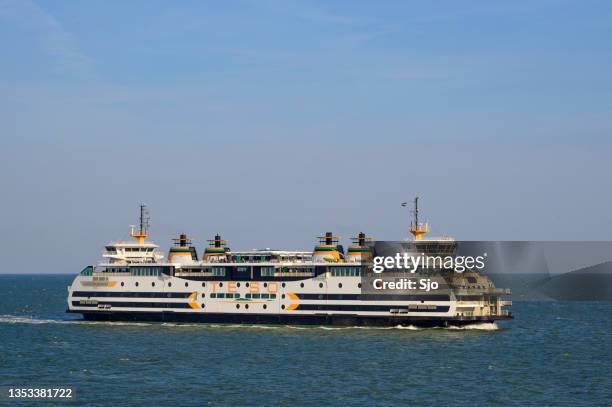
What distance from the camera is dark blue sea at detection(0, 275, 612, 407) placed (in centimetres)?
4688

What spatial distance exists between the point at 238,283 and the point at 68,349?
17.1 metres

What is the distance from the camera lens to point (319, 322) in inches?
2874

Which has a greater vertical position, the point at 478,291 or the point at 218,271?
the point at 218,271

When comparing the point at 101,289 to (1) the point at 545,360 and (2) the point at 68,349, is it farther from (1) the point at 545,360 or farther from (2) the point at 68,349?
(1) the point at 545,360

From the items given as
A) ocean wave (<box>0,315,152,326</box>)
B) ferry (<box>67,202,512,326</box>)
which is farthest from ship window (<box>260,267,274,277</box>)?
ocean wave (<box>0,315,152,326</box>)

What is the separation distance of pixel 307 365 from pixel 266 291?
19.4m

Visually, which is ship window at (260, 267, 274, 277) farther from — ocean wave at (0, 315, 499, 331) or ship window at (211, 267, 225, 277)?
ocean wave at (0, 315, 499, 331)

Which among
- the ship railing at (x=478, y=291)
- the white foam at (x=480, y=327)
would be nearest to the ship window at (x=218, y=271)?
the white foam at (x=480, y=327)

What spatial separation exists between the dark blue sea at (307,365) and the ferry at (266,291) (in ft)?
4.15

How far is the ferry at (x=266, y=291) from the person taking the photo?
70.9m

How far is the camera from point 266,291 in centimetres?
7506

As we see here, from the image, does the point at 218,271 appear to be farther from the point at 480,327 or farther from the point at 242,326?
the point at 480,327

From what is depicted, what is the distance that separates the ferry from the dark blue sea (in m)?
1.26

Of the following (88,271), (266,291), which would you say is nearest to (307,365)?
(266,291)
